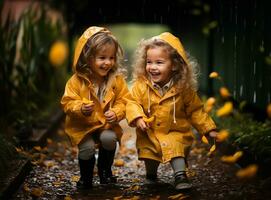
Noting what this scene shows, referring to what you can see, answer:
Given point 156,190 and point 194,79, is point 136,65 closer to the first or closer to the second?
point 194,79

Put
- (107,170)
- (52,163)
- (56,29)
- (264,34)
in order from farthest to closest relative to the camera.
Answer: (56,29) < (264,34) < (52,163) < (107,170)

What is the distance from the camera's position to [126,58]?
7.10 metres

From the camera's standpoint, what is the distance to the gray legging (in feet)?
16.1

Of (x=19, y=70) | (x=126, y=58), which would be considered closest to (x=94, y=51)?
(x=126, y=58)

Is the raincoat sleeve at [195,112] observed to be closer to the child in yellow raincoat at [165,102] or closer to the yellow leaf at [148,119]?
the child in yellow raincoat at [165,102]

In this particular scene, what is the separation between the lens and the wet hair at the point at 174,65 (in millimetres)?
4930

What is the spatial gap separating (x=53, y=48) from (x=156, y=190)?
16.6 ft

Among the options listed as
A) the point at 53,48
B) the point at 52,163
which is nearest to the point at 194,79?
the point at 52,163

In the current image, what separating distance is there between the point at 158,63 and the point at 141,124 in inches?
22.2

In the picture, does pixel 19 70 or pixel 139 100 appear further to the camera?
pixel 19 70

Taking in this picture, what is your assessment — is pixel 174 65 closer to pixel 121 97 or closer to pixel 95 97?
pixel 121 97

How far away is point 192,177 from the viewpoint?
551 cm

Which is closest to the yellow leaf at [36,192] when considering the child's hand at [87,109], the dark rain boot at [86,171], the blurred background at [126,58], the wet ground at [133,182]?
the wet ground at [133,182]

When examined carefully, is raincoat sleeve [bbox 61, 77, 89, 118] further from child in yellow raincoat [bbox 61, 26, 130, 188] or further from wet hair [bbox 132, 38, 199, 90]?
wet hair [bbox 132, 38, 199, 90]
